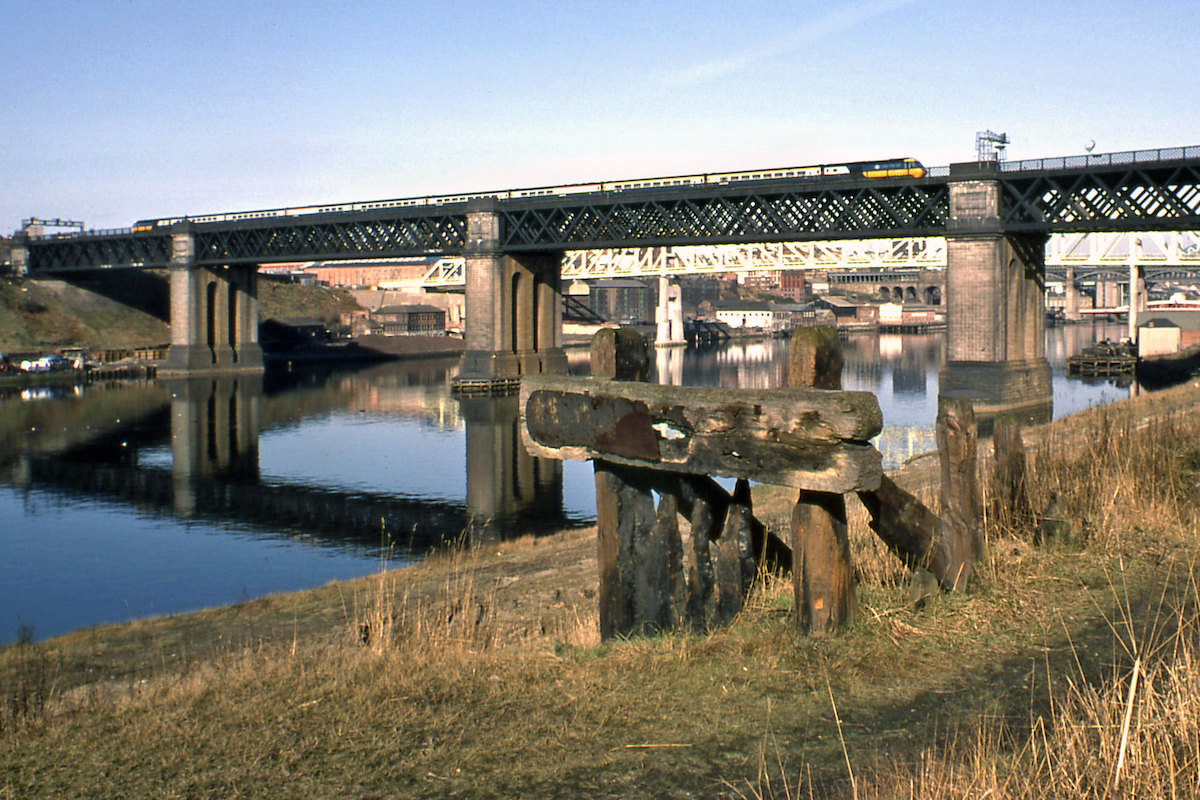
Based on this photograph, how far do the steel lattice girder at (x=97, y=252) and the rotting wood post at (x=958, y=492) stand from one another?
351 feet

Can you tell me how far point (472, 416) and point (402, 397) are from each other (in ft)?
51.5

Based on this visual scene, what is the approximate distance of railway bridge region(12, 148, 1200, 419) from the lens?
64250mm

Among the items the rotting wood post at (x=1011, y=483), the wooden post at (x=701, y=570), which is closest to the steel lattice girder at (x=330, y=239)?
the rotting wood post at (x=1011, y=483)

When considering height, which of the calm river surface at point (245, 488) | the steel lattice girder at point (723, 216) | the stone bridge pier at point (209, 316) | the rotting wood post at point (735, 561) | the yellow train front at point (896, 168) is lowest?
the calm river surface at point (245, 488)

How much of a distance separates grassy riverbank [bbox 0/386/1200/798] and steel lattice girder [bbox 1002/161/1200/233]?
57.1 meters

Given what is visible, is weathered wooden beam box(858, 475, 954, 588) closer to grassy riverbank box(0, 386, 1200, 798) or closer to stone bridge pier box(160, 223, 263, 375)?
grassy riverbank box(0, 386, 1200, 798)

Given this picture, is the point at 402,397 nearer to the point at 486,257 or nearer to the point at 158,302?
the point at 486,257

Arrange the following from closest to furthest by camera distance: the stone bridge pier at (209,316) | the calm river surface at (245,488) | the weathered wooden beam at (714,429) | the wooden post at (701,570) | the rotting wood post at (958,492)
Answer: the weathered wooden beam at (714,429) → the wooden post at (701,570) → the rotting wood post at (958,492) → the calm river surface at (245,488) → the stone bridge pier at (209,316)

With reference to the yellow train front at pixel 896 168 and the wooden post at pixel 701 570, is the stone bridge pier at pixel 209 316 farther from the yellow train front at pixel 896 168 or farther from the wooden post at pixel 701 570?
the wooden post at pixel 701 570

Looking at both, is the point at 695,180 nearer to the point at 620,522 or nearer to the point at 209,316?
the point at 209,316

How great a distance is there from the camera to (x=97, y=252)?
116 m

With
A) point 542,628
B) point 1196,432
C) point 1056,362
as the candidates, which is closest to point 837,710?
point 542,628

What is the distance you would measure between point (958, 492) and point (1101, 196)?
63.9 m

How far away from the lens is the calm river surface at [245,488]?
26438 millimetres
